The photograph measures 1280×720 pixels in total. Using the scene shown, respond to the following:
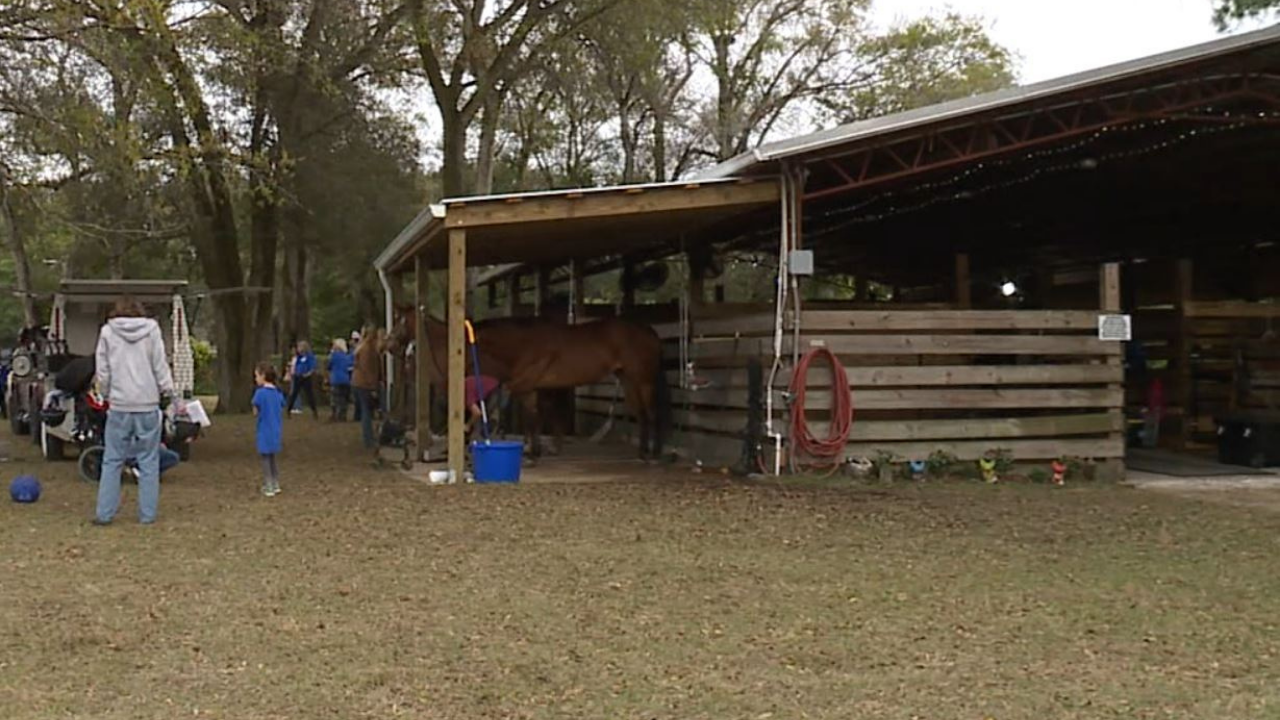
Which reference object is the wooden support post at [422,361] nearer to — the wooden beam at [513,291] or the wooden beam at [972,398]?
the wooden beam at [972,398]

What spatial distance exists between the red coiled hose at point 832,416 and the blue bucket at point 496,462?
2.29 m

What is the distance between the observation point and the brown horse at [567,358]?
12.7 metres

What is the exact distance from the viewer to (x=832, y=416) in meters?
10.9

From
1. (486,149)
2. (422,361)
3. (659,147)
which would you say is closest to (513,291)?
(486,149)

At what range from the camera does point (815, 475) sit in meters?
10.9

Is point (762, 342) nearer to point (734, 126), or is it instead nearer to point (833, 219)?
point (833, 219)

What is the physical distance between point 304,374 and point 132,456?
13679 mm

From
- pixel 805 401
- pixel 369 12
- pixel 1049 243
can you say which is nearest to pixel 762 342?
pixel 805 401

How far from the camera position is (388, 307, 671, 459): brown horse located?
12.7 m

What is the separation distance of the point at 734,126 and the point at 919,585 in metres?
27.7

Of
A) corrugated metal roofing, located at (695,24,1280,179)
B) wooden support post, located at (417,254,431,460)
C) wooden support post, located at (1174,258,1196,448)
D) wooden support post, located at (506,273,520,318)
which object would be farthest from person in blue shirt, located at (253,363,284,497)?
wooden support post, located at (1174,258,1196,448)

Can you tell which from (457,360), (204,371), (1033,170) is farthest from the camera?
(204,371)

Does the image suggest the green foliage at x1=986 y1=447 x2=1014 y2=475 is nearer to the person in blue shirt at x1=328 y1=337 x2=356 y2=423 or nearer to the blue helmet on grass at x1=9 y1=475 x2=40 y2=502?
the blue helmet on grass at x1=9 y1=475 x2=40 y2=502

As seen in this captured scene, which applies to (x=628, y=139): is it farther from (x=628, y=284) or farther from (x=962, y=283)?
(x=962, y=283)
